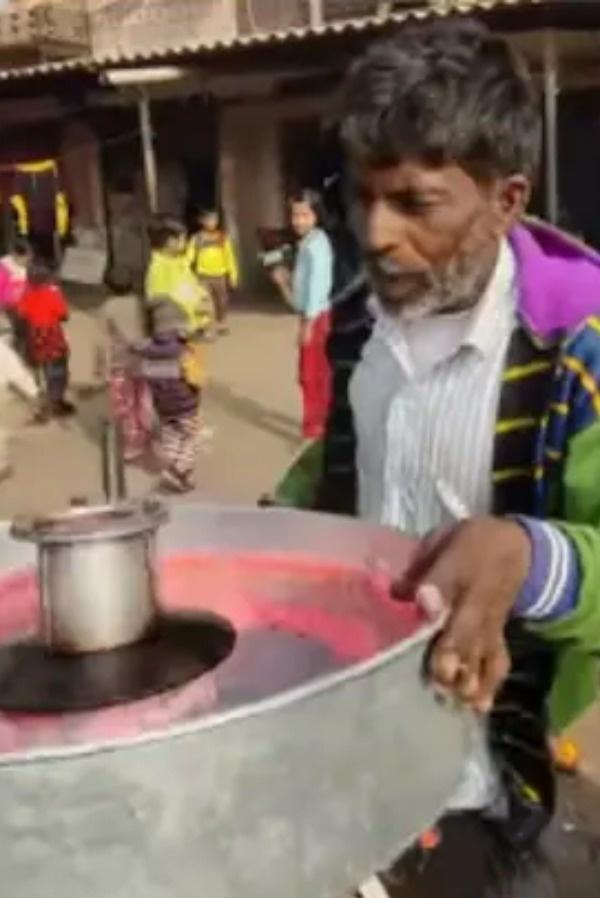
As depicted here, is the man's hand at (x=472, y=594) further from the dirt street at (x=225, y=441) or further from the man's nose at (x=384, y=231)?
the dirt street at (x=225, y=441)

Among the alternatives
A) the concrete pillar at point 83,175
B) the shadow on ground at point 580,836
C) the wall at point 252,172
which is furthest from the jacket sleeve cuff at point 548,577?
the concrete pillar at point 83,175

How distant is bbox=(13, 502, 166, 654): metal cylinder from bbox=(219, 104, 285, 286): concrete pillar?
15.9 meters

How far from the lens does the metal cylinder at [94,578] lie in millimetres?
1217

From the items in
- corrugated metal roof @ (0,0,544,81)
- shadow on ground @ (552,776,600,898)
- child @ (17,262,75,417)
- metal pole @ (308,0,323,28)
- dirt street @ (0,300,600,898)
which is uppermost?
metal pole @ (308,0,323,28)

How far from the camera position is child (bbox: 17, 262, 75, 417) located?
10.2 metres

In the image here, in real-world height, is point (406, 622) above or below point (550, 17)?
below

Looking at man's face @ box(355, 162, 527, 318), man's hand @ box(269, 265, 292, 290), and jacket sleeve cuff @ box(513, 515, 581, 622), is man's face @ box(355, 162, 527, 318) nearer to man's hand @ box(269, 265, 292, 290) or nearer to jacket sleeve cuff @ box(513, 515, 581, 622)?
jacket sleeve cuff @ box(513, 515, 581, 622)

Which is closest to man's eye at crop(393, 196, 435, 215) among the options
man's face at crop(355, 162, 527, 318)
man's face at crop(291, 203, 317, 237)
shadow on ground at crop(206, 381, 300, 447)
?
man's face at crop(355, 162, 527, 318)

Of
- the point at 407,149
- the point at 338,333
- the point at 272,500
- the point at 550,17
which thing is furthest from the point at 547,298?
the point at 550,17

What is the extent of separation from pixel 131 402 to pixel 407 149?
674 cm

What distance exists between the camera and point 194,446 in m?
7.89

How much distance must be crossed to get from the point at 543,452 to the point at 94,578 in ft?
1.65

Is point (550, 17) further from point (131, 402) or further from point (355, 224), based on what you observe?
point (355, 224)

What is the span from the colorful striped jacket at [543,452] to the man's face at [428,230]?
6 cm
